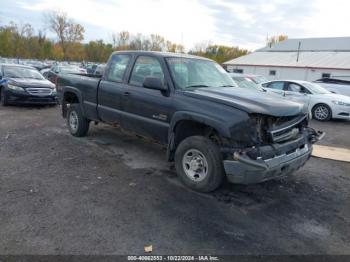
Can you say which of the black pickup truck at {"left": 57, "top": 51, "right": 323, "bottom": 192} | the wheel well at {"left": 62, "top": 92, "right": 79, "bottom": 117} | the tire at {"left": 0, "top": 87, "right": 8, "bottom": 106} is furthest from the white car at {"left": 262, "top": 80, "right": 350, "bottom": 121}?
the tire at {"left": 0, "top": 87, "right": 8, "bottom": 106}

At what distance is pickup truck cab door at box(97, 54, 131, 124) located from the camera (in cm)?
567

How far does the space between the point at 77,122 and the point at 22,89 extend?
5034 mm

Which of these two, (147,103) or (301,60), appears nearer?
(147,103)

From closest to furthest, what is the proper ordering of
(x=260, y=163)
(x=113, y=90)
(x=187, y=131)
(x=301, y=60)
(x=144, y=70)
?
(x=260, y=163)
(x=187, y=131)
(x=144, y=70)
(x=113, y=90)
(x=301, y=60)

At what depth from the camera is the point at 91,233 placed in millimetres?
3285

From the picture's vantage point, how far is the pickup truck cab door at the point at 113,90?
223 inches

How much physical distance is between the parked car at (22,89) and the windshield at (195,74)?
A: 7.75 meters

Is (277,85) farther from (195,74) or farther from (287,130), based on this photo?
(287,130)

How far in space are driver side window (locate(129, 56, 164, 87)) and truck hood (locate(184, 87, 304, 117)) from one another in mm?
849

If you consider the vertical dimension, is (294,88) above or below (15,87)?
above

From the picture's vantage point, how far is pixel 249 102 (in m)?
4.08

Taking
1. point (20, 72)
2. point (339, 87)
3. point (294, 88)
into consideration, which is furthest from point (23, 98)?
point (339, 87)

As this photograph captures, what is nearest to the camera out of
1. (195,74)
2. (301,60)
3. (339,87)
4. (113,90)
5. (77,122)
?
(195,74)

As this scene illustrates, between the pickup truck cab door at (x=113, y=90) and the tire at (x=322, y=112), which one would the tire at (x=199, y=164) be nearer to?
the pickup truck cab door at (x=113, y=90)
